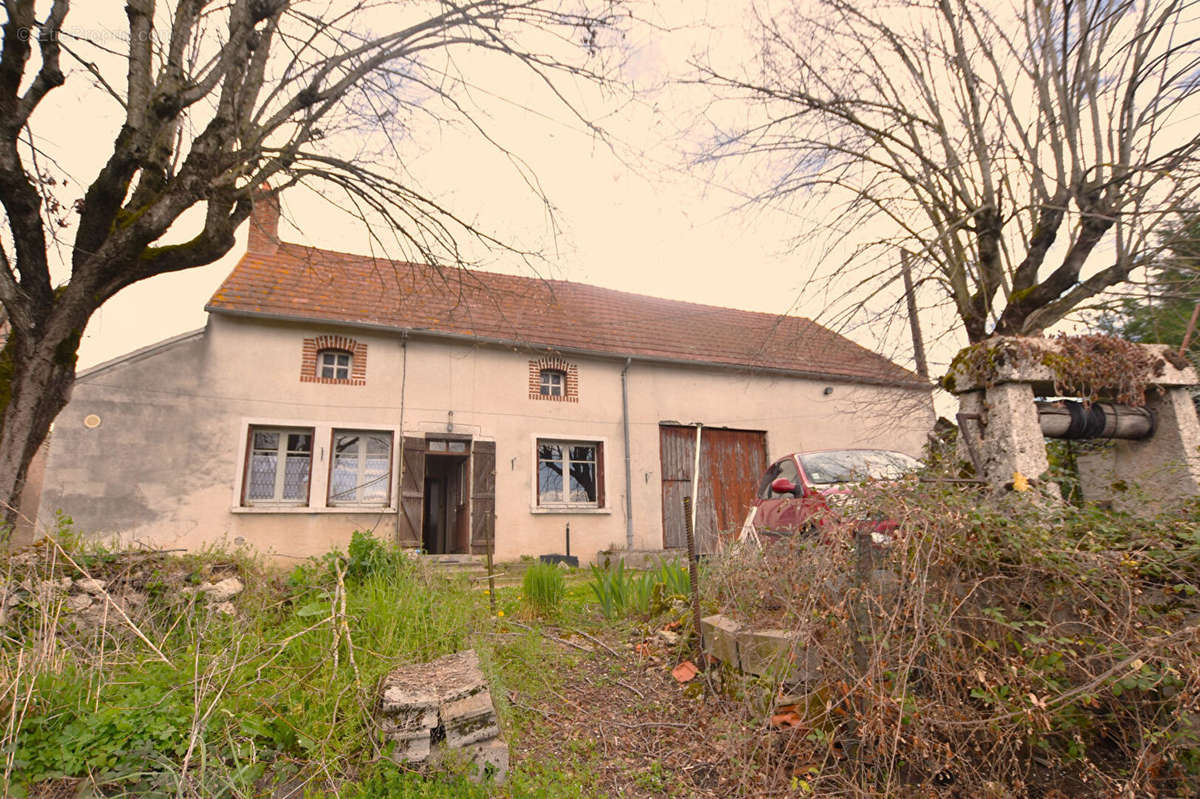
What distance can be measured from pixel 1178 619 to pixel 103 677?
5135 millimetres

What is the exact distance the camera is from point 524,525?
11.7 meters

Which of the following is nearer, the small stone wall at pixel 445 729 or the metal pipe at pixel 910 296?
the small stone wall at pixel 445 729

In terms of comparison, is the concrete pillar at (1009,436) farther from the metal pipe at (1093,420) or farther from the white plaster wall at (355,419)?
the white plaster wall at (355,419)

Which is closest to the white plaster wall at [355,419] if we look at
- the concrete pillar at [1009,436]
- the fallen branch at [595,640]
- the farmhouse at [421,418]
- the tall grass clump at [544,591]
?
the farmhouse at [421,418]

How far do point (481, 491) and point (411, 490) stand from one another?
124 cm

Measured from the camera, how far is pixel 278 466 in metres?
10.6

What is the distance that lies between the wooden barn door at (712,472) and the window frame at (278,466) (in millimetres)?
6808

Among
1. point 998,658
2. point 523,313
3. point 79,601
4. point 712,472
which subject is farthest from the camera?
point 523,313

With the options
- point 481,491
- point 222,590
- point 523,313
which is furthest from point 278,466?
point 222,590

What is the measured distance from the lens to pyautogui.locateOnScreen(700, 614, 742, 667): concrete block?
3875mm

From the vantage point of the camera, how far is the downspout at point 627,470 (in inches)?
489

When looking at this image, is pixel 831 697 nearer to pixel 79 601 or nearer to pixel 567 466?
pixel 79 601

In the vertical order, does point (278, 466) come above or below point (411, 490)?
above

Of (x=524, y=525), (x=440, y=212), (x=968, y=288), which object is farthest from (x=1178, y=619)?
(x=524, y=525)
